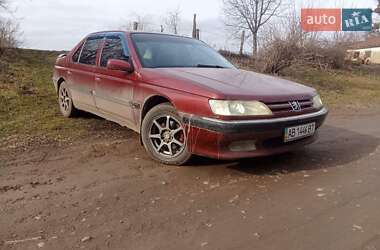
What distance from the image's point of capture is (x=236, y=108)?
3.75 m

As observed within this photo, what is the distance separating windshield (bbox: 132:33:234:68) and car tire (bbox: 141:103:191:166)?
690mm

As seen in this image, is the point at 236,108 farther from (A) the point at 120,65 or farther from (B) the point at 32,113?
(B) the point at 32,113

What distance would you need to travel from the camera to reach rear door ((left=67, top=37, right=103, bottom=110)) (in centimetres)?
560

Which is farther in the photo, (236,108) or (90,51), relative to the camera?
(90,51)

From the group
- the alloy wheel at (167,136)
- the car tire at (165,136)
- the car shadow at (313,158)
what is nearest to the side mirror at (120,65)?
the car tire at (165,136)

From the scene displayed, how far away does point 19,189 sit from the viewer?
366 centimetres

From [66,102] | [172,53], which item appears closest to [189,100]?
[172,53]

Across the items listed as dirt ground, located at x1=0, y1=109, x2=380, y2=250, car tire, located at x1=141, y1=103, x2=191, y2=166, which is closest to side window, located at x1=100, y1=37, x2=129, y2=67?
car tire, located at x1=141, y1=103, x2=191, y2=166

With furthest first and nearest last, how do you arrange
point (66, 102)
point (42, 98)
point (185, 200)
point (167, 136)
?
point (42, 98), point (66, 102), point (167, 136), point (185, 200)

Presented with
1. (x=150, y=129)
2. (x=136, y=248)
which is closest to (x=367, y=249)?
(x=136, y=248)

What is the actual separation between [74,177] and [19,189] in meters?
0.53

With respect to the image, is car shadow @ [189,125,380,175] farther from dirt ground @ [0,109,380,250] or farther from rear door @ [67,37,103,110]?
rear door @ [67,37,103,110]

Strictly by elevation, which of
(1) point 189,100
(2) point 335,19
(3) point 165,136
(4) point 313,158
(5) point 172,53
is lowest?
(4) point 313,158

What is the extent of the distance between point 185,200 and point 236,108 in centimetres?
98
